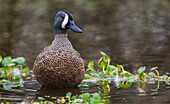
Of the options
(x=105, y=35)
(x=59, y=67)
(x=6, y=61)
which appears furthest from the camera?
(x=105, y=35)

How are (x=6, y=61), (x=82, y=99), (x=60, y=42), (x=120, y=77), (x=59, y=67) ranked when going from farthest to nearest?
(x=120, y=77) → (x=6, y=61) → (x=60, y=42) → (x=59, y=67) → (x=82, y=99)

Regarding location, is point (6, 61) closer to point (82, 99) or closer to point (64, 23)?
point (64, 23)

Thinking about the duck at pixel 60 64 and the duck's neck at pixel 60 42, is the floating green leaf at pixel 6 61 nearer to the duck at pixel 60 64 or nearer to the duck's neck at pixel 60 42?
the duck at pixel 60 64

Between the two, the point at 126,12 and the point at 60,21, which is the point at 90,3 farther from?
the point at 60,21

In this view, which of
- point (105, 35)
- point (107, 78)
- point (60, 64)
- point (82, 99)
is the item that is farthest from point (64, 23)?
point (105, 35)

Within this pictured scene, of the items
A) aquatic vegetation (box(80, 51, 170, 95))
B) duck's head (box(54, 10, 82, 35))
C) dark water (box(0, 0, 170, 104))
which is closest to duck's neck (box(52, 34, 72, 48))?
duck's head (box(54, 10, 82, 35))

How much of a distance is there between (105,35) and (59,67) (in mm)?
6588

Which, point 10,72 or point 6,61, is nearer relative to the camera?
point 6,61

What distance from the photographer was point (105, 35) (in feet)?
40.6

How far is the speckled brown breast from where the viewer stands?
19.6 ft

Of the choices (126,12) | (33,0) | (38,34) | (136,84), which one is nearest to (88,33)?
(38,34)

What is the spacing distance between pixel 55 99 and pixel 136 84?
1642 millimetres

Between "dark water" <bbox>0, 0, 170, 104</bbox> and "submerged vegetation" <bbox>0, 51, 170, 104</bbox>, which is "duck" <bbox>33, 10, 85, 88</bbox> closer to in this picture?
"dark water" <bbox>0, 0, 170, 104</bbox>

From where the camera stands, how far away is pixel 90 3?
22641 mm
